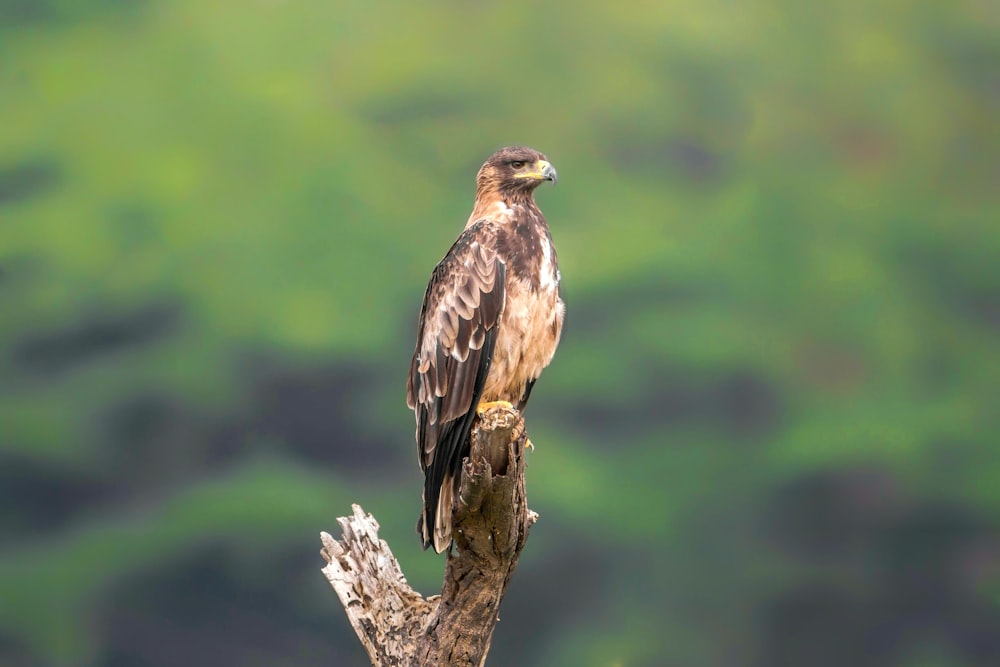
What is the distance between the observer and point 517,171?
3844 mm

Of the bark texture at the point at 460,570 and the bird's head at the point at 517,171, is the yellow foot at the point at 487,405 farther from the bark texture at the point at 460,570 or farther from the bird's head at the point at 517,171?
the bird's head at the point at 517,171

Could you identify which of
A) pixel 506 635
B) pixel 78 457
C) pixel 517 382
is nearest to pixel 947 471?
pixel 506 635

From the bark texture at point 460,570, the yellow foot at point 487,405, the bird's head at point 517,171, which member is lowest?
the bark texture at point 460,570

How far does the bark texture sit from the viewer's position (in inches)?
121

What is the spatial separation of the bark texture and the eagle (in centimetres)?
15

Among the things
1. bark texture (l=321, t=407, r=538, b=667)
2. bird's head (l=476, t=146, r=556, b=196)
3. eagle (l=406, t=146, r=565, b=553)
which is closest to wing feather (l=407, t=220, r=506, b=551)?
eagle (l=406, t=146, r=565, b=553)

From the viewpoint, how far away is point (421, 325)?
369cm

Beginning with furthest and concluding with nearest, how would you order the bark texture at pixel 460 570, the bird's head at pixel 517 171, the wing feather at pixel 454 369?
the bird's head at pixel 517 171, the wing feather at pixel 454 369, the bark texture at pixel 460 570

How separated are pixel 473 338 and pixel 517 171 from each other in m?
0.69

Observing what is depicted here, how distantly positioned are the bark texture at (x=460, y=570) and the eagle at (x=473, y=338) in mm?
149

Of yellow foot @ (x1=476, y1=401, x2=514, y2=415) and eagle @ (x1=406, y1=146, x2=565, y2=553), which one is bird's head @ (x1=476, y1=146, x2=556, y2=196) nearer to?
eagle @ (x1=406, y1=146, x2=565, y2=553)

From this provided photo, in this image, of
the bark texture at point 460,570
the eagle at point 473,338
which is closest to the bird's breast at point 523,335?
the eagle at point 473,338

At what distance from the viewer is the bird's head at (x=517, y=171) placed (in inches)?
151

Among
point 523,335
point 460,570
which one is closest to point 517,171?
point 523,335
